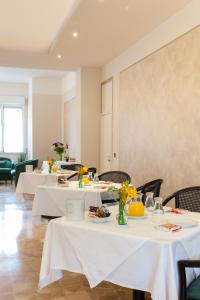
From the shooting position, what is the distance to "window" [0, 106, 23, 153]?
12.8 metres

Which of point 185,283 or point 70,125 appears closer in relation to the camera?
point 185,283

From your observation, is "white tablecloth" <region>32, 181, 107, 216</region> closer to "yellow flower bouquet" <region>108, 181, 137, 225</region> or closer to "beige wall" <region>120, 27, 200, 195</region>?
"beige wall" <region>120, 27, 200, 195</region>

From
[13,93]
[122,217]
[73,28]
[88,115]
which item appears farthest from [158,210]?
[13,93]

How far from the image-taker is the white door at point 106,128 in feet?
25.5

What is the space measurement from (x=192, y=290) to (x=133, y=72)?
4991 millimetres

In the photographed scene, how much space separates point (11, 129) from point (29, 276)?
1004cm

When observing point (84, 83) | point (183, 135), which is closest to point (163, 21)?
point (183, 135)

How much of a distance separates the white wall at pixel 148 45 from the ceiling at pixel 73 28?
0.33ft

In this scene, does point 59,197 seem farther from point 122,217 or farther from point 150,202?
point 122,217

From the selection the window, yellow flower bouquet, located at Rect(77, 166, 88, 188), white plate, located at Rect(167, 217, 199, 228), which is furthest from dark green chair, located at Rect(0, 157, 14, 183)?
white plate, located at Rect(167, 217, 199, 228)

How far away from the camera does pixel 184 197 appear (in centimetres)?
355

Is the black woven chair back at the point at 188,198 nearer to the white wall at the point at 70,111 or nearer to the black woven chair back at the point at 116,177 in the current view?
the black woven chair back at the point at 116,177

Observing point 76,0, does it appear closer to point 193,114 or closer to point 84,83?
point 193,114

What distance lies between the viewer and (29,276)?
3.52 m
